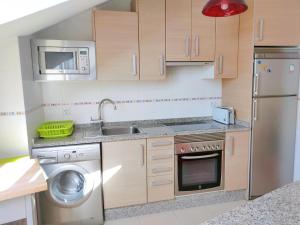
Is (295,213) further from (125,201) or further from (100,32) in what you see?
(100,32)

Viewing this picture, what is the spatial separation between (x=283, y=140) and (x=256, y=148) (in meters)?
0.35

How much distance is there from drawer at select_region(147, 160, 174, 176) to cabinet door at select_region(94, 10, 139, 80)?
960 millimetres

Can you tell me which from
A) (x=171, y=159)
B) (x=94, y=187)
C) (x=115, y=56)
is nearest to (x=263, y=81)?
(x=171, y=159)

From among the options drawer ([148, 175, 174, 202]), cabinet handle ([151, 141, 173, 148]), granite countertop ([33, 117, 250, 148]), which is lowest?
drawer ([148, 175, 174, 202])

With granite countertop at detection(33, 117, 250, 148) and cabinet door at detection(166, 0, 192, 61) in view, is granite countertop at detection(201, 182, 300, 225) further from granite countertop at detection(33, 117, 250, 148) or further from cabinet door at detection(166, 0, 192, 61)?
cabinet door at detection(166, 0, 192, 61)

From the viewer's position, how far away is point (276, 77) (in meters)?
2.49

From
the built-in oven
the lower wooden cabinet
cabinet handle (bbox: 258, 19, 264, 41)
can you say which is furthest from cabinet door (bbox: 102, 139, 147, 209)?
cabinet handle (bbox: 258, 19, 264, 41)

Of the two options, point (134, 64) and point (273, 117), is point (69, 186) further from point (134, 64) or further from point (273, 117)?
point (273, 117)

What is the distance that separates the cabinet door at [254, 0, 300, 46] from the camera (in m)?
2.39

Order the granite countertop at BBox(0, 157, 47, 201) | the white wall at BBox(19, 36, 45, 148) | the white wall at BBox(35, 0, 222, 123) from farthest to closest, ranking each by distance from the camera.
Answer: the white wall at BBox(35, 0, 222, 123) < the white wall at BBox(19, 36, 45, 148) < the granite countertop at BBox(0, 157, 47, 201)

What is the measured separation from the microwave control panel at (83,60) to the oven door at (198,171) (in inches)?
51.4

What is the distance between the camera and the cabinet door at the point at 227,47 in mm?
2566

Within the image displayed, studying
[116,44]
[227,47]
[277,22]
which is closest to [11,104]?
[116,44]

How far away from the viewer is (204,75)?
9.41ft
